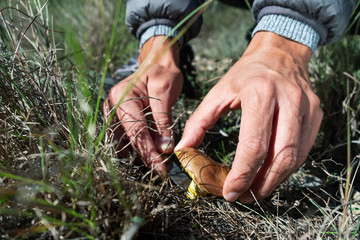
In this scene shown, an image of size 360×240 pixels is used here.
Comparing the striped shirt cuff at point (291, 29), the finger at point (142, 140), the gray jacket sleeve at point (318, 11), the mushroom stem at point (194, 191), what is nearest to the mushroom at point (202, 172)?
the mushroom stem at point (194, 191)

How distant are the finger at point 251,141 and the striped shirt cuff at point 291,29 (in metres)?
0.38

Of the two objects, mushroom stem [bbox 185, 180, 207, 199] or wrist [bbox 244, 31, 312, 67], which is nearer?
mushroom stem [bbox 185, 180, 207, 199]

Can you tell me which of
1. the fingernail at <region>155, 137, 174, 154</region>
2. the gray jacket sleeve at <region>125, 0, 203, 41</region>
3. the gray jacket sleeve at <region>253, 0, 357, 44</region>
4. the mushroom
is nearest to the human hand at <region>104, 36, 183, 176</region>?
the fingernail at <region>155, 137, 174, 154</region>

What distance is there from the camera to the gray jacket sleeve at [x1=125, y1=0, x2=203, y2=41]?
151 cm

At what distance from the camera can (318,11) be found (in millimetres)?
1215

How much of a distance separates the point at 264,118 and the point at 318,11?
0.58 metres

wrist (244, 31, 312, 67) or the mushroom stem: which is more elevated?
wrist (244, 31, 312, 67)

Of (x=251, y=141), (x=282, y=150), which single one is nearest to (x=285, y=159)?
(x=282, y=150)

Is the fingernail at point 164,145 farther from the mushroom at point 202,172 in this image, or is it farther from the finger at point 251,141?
the finger at point 251,141

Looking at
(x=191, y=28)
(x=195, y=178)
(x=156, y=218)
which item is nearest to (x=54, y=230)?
(x=156, y=218)

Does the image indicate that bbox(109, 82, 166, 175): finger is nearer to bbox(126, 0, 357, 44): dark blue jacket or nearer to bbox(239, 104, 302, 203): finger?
bbox(239, 104, 302, 203): finger

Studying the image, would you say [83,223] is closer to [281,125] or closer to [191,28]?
[281,125]

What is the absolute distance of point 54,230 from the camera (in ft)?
2.28

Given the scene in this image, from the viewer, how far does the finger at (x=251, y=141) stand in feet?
3.15
